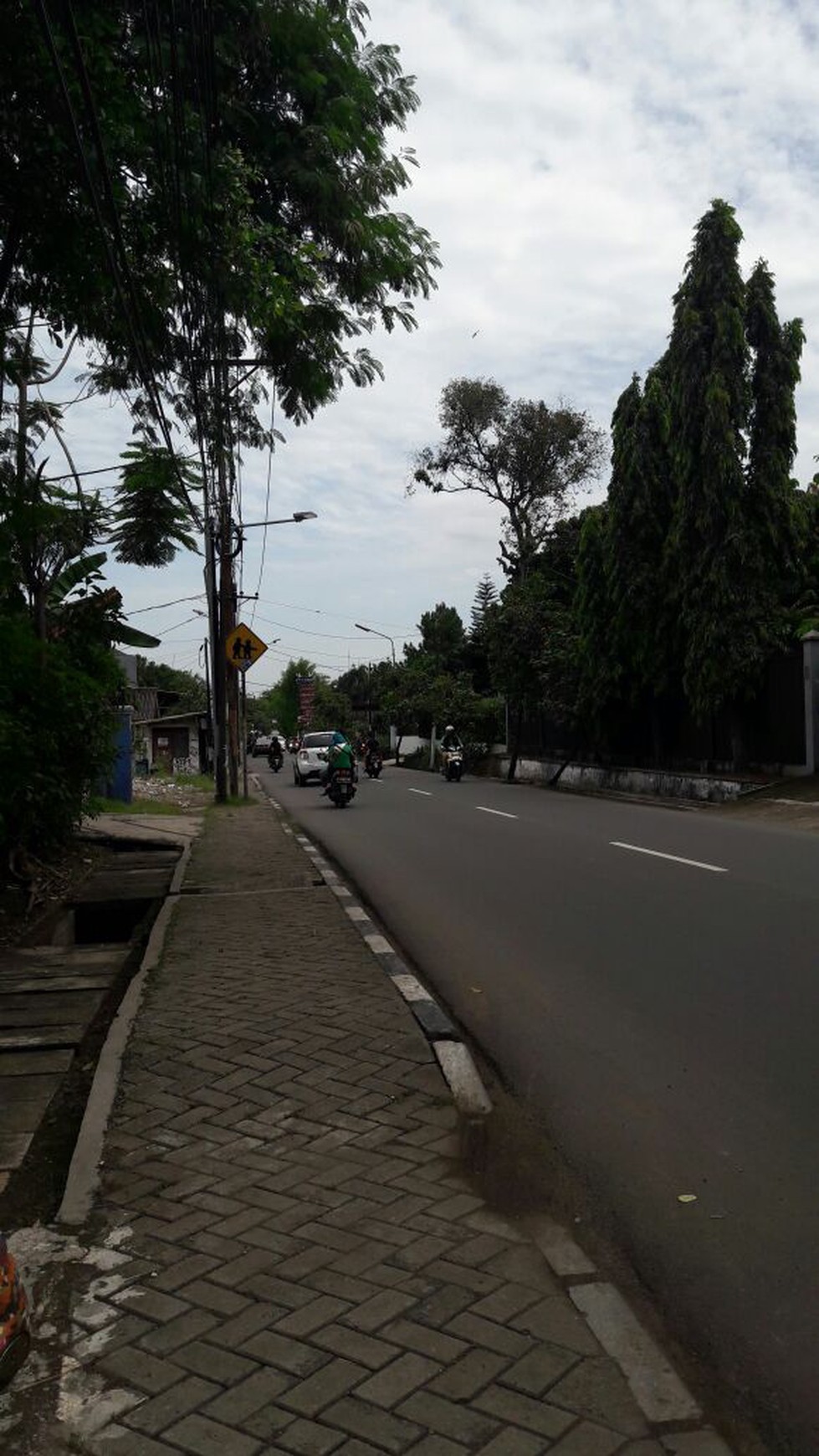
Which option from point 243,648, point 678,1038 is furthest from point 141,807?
point 678,1038

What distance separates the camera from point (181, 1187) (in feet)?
12.5

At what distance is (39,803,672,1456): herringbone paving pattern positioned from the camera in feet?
8.27

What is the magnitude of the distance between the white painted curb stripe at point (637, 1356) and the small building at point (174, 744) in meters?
36.9

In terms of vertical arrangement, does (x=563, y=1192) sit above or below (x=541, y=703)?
below

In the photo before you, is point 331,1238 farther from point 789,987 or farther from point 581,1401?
point 789,987

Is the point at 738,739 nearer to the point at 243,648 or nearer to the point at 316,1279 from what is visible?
the point at 243,648

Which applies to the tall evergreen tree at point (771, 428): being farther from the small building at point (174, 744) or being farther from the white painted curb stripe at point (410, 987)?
the small building at point (174, 744)

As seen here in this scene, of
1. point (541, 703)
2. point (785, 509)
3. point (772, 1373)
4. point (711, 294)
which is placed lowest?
point (772, 1373)

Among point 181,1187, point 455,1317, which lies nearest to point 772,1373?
point 455,1317

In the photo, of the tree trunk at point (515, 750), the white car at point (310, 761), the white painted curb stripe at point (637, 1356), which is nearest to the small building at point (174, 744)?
the white car at point (310, 761)

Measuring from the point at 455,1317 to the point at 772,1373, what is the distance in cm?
78

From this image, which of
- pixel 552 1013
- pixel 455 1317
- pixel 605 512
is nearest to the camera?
pixel 455 1317

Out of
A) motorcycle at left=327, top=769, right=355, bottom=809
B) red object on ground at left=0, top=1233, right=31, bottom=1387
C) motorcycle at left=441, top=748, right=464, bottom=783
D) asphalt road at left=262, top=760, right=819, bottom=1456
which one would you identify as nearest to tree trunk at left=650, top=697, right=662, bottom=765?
motorcycle at left=441, top=748, right=464, bottom=783

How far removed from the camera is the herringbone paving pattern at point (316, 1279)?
2520 mm
